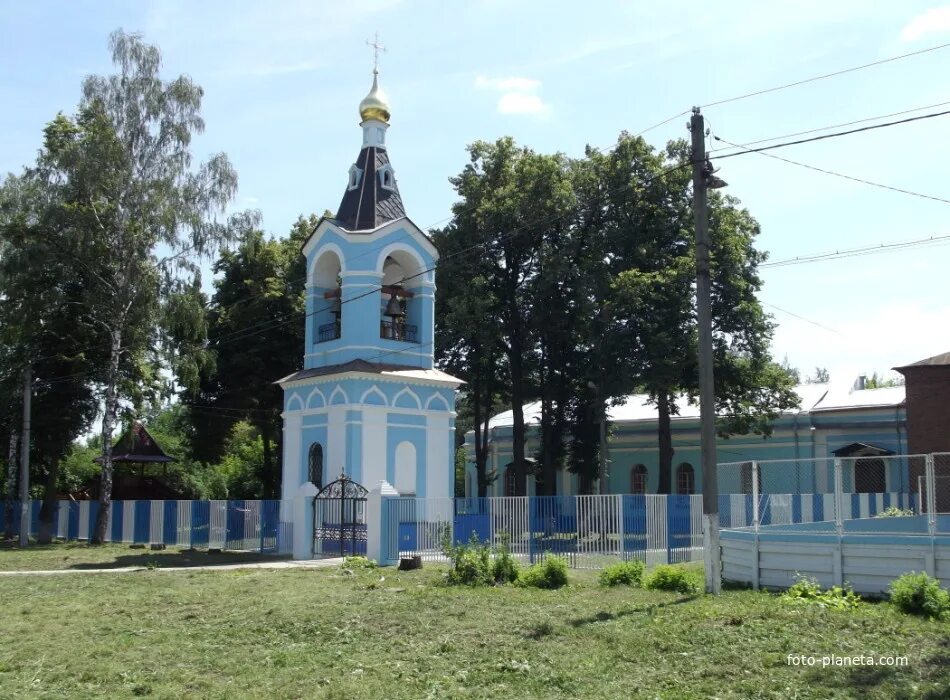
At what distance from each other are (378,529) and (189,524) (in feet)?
29.8

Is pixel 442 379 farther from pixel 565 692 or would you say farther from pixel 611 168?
pixel 565 692

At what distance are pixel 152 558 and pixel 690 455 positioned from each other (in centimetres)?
2547

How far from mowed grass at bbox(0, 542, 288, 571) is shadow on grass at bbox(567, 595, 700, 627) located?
514 inches

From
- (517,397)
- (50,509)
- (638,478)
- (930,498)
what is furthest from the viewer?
(638,478)

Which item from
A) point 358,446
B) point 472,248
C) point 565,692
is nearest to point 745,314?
point 472,248

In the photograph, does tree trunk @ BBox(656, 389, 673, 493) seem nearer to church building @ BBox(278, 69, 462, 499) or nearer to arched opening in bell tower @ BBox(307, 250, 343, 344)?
church building @ BBox(278, 69, 462, 499)

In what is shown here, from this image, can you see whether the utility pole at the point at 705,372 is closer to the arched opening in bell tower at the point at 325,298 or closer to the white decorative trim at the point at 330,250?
the white decorative trim at the point at 330,250

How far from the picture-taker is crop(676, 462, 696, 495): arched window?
43031 mm

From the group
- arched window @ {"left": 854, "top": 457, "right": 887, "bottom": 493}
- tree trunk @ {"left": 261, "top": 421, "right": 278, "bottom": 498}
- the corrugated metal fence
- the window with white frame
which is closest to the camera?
the corrugated metal fence

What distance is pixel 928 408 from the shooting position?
34875 mm

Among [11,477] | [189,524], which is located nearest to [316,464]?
[189,524]

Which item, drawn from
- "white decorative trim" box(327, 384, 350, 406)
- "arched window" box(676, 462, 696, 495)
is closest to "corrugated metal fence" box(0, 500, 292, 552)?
"white decorative trim" box(327, 384, 350, 406)

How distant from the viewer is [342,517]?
2400 cm

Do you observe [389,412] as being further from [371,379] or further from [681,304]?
[681,304]
